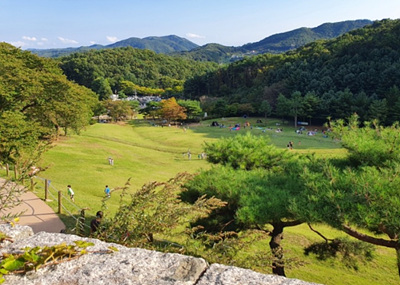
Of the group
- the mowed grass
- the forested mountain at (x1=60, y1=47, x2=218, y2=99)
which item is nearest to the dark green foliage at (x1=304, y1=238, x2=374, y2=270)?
the mowed grass

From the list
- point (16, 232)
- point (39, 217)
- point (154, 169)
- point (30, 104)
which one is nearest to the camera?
point (16, 232)

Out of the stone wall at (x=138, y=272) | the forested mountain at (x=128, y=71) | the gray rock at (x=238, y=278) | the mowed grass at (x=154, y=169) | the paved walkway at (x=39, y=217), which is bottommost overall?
the mowed grass at (x=154, y=169)

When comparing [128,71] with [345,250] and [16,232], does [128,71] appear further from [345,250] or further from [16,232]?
[16,232]

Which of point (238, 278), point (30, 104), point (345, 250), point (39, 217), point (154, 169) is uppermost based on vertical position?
point (30, 104)

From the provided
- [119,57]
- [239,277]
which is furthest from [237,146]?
[119,57]

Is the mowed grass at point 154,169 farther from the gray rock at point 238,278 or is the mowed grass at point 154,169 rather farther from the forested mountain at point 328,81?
the forested mountain at point 328,81

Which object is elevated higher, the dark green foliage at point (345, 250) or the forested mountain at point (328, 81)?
the forested mountain at point (328, 81)

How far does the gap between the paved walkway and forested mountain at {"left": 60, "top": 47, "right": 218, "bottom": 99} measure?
89.1m

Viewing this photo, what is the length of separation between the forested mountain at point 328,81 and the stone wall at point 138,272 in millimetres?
52411

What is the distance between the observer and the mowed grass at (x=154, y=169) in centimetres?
1077

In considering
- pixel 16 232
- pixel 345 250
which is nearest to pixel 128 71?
pixel 345 250

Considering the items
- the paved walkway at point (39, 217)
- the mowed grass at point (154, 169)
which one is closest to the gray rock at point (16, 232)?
the mowed grass at point (154, 169)

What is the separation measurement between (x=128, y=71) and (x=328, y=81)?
93.3m

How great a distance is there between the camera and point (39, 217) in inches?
465
